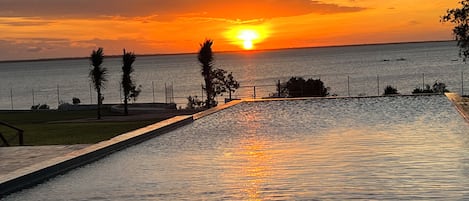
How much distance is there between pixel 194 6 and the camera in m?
28.2

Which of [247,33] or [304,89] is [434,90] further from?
[247,33]

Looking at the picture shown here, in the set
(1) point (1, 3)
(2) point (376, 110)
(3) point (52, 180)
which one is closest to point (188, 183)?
(3) point (52, 180)

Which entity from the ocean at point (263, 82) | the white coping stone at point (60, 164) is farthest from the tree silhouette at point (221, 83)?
the white coping stone at point (60, 164)

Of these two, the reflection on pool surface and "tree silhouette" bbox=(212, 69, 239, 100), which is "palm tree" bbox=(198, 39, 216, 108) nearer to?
"tree silhouette" bbox=(212, 69, 239, 100)

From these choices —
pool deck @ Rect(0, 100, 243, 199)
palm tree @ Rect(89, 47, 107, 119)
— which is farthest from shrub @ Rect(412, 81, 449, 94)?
pool deck @ Rect(0, 100, 243, 199)

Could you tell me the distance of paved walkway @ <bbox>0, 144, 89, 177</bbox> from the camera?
797cm

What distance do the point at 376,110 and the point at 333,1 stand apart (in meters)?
14.0

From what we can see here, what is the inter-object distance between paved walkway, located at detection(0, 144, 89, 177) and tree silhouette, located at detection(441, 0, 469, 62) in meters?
10.4

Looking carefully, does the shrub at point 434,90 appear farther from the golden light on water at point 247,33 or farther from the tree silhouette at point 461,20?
the golden light on water at point 247,33

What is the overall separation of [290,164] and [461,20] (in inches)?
393

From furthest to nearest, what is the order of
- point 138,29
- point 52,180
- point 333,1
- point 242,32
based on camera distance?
point 242,32 → point 138,29 → point 333,1 → point 52,180

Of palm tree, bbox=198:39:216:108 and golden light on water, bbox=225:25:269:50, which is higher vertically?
golden light on water, bbox=225:25:269:50

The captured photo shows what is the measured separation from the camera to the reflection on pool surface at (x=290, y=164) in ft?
19.9

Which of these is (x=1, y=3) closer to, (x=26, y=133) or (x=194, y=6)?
(x=194, y=6)
